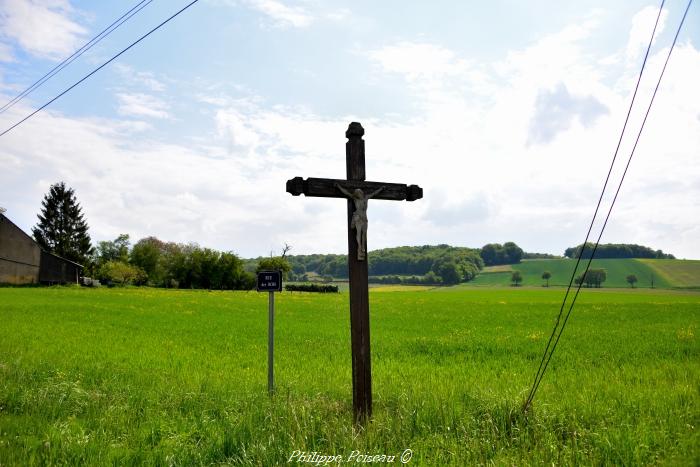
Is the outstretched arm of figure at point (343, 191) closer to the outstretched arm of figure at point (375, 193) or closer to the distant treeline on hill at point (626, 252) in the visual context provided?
the outstretched arm of figure at point (375, 193)

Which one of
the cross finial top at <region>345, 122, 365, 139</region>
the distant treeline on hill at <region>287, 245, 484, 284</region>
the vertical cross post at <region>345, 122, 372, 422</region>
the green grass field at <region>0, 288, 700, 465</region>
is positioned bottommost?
the green grass field at <region>0, 288, 700, 465</region>

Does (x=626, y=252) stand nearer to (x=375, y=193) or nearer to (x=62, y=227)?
(x=62, y=227)

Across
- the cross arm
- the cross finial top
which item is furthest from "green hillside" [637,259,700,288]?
the cross finial top

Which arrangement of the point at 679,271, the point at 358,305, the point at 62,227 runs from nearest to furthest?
1. the point at 358,305
2. the point at 62,227
3. the point at 679,271

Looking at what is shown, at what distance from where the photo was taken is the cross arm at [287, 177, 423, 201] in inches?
265

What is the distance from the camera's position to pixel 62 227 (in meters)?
87.6

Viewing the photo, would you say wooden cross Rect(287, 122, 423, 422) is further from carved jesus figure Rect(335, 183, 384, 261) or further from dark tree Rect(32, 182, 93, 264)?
dark tree Rect(32, 182, 93, 264)

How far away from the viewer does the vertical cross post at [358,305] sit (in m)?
6.52

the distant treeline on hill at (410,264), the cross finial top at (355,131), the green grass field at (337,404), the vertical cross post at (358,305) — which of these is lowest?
the green grass field at (337,404)

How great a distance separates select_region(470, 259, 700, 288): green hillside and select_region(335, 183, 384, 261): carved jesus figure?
122 metres

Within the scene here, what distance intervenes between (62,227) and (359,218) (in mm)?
94616

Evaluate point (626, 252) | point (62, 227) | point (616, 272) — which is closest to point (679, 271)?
point (616, 272)

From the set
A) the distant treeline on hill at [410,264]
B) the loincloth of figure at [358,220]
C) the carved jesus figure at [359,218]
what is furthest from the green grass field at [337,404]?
Result: the distant treeline on hill at [410,264]

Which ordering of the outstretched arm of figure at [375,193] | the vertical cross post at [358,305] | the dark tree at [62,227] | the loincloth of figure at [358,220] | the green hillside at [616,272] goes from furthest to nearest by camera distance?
the green hillside at [616,272], the dark tree at [62,227], the outstretched arm of figure at [375,193], the loincloth of figure at [358,220], the vertical cross post at [358,305]
